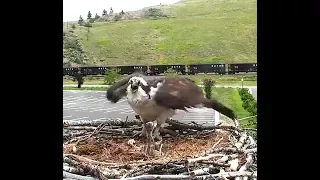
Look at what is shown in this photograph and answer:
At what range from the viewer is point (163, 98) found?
1.26 metres

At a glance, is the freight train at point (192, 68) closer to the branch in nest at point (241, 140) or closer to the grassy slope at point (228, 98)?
the grassy slope at point (228, 98)

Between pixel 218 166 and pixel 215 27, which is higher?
pixel 215 27

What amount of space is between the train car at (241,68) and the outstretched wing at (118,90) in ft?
0.95

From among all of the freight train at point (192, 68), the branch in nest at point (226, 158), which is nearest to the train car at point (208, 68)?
the freight train at point (192, 68)

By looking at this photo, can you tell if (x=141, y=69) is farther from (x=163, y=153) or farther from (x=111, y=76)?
(x=163, y=153)

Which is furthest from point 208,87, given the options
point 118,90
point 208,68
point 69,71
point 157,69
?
point 69,71

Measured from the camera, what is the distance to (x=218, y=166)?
49.8 inches

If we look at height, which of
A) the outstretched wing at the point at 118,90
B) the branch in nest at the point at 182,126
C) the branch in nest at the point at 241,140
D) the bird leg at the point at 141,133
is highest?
the outstretched wing at the point at 118,90

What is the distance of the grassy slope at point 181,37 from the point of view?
1.29 m
